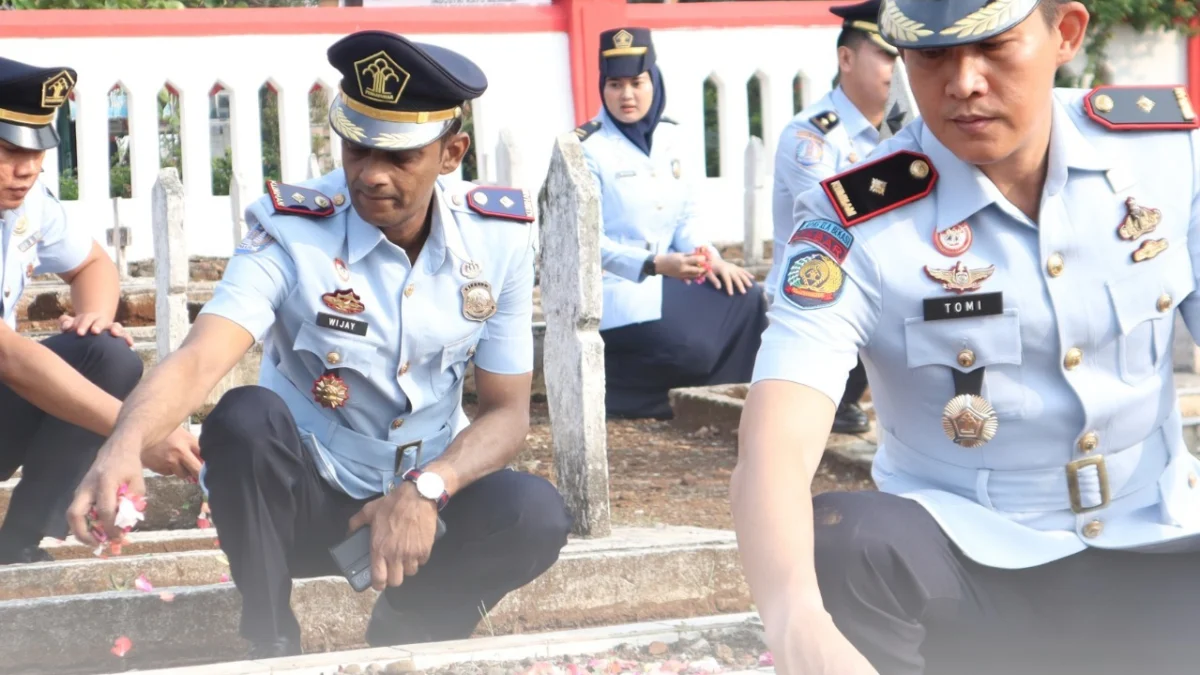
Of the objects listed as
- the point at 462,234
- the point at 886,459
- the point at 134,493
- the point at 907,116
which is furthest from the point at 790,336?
the point at 907,116

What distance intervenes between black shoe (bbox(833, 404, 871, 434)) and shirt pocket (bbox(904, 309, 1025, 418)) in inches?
161

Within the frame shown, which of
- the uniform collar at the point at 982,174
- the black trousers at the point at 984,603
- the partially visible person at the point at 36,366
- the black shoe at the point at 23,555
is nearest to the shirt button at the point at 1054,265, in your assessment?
the uniform collar at the point at 982,174

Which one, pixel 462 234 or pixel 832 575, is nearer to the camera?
pixel 832 575

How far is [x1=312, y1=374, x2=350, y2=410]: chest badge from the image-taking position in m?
4.02

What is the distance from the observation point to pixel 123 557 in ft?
15.1

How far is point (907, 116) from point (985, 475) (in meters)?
4.57

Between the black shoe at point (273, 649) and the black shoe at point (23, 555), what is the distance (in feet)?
3.89

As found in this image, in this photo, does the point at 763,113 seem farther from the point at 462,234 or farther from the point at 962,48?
the point at 962,48

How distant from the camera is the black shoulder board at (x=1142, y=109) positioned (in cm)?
291

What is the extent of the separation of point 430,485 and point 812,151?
10.3 feet

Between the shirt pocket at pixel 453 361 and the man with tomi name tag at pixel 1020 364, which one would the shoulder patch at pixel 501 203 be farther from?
the man with tomi name tag at pixel 1020 364

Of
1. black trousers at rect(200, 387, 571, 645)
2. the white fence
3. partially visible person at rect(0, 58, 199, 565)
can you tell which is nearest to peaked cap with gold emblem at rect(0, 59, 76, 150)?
partially visible person at rect(0, 58, 199, 565)

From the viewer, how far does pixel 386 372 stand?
13.3 feet

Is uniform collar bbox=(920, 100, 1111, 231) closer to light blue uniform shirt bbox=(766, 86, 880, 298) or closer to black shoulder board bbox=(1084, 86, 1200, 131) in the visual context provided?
black shoulder board bbox=(1084, 86, 1200, 131)
